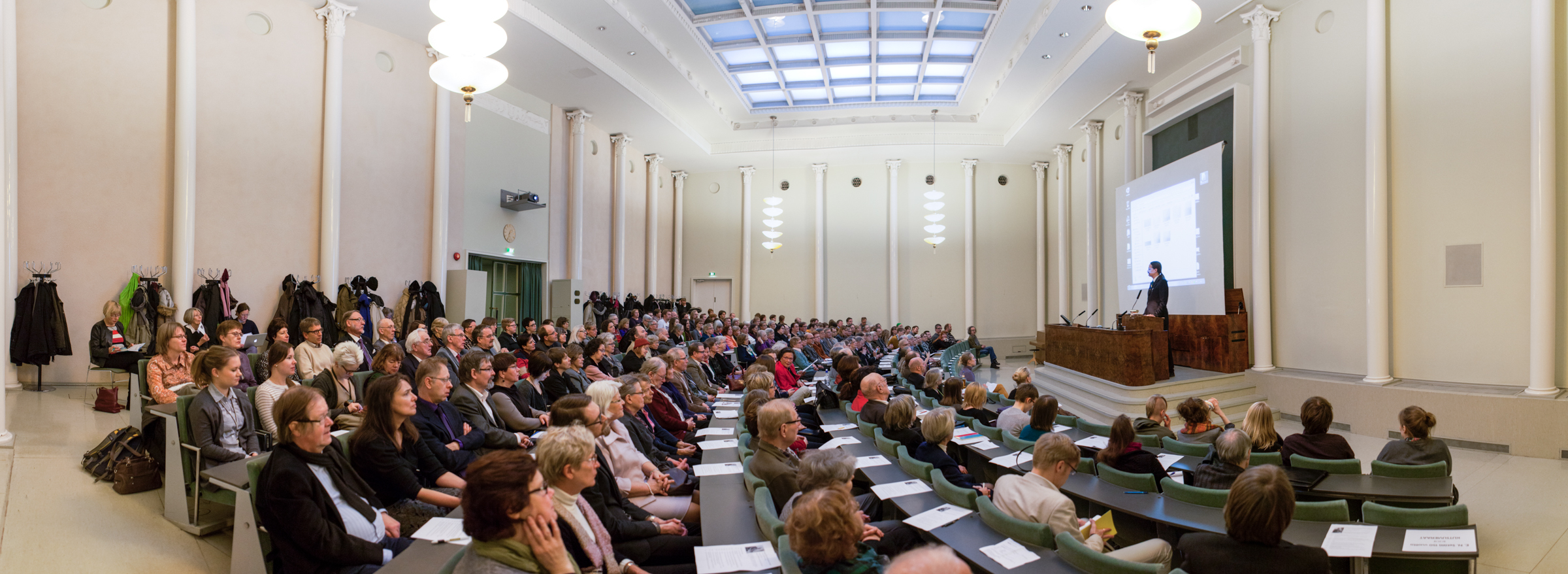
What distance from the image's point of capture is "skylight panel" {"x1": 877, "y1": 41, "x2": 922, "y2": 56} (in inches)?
485

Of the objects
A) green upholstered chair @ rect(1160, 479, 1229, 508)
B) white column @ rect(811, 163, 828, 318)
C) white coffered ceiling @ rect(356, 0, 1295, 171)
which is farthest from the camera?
white column @ rect(811, 163, 828, 318)

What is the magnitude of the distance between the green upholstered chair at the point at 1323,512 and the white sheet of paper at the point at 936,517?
1.26 m

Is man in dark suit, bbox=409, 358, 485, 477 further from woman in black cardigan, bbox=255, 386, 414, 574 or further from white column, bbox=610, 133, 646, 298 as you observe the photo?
white column, bbox=610, 133, 646, 298

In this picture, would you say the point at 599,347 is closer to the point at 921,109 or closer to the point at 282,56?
the point at 282,56

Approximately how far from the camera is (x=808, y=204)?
18.5m

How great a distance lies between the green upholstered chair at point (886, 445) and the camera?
386cm

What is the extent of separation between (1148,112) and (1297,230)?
12.5ft

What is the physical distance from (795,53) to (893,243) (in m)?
6.50

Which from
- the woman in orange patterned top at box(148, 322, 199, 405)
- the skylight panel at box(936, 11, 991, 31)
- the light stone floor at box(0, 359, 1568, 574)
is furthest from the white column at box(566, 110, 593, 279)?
the woman in orange patterned top at box(148, 322, 199, 405)

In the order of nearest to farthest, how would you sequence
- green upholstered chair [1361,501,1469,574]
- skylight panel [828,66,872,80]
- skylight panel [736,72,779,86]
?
green upholstered chair [1361,501,1469,574] < skylight panel [828,66,872,80] < skylight panel [736,72,779,86]

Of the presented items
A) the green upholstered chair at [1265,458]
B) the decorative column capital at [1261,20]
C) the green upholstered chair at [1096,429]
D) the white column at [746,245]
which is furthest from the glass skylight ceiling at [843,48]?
the green upholstered chair at [1265,458]

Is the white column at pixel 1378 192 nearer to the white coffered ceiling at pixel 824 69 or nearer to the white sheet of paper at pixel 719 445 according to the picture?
the white coffered ceiling at pixel 824 69

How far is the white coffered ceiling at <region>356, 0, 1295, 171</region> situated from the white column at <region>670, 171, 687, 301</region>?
154 centimetres

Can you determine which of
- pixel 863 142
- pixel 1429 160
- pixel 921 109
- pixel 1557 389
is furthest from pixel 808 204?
pixel 1557 389
